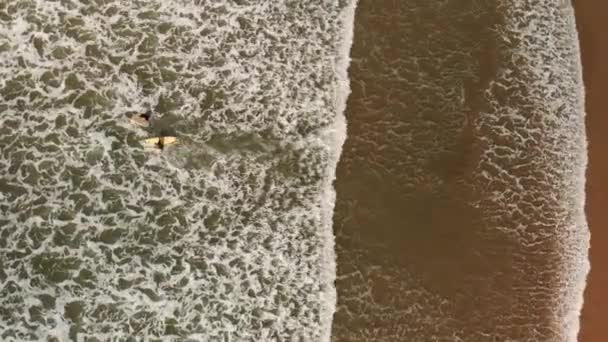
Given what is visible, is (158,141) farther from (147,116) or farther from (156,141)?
(147,116)

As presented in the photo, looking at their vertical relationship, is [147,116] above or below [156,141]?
above

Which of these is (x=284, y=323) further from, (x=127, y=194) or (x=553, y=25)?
(x=553, y=25)

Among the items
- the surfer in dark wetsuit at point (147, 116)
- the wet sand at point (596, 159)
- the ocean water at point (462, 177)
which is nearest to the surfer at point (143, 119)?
the surfer in dark wetsuit at point (147, 116)

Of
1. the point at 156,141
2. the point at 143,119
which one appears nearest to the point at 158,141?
the point at 156,141

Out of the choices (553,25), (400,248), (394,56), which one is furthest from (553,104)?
(400,248)

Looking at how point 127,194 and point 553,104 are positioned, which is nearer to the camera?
point 127,194
